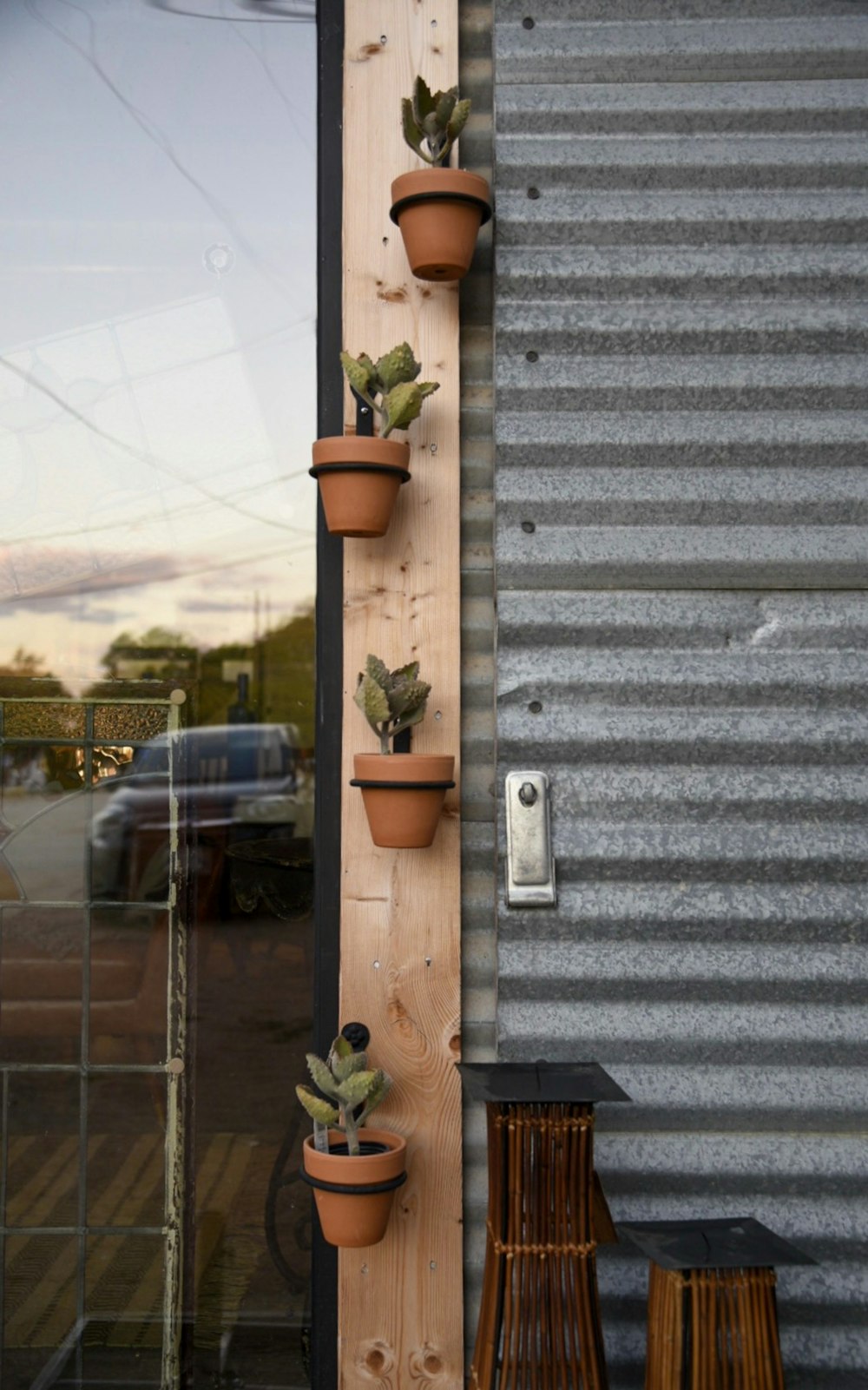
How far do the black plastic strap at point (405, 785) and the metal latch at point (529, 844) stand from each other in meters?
0.16

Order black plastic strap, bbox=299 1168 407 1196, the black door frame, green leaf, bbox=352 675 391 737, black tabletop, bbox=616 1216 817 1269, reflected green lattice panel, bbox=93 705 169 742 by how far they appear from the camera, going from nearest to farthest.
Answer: black tabletop, bbox=616 1216 817 1269 < black plastic strap, bbox=299 1168 407 1196 < green leaf, bbox=352 675 391 737 < the black door frame < reflected green lattice panel, bbox=93 705 169 742

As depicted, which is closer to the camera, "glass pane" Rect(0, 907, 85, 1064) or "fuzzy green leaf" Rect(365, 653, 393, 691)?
"fuzzy green leaf" Rect(365, 653, 393, 691)

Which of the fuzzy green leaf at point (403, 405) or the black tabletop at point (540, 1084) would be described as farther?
the fuzzy green leaf at point (403, 405)

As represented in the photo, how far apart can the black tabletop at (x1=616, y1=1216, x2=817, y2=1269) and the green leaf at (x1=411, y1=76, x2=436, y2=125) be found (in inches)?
78.1

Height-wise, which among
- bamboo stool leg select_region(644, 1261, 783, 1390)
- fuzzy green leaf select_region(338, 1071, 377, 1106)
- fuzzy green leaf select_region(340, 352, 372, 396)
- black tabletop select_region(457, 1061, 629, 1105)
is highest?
fuzzy green leaf select_region(340, 352, 372, 396)

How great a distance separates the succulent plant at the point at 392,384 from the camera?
2316 mm

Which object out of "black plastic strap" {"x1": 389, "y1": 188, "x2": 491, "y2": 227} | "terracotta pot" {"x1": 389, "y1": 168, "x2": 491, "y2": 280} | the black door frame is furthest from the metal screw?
"black plastic strap" {"x1": 389, "y1": 188, "x2": 491, "y2": 227}

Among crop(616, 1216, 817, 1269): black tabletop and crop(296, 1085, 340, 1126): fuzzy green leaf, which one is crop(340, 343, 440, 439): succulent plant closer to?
crop(296, 1085, 340, 1126): fuzzy green leaf

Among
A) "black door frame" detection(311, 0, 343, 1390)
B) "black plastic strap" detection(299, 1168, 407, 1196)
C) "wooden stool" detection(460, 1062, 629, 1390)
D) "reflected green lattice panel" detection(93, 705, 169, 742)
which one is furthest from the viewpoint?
"reflected green lattice panel" detection(93, 705, 169, 742)

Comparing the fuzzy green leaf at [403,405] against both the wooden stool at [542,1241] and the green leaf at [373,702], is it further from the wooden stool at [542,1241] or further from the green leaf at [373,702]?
the wooden stool at [542,1241]

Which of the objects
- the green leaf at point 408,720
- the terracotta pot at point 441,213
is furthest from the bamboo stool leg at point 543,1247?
the terracotta pot at point 441,213

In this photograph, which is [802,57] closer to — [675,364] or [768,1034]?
[675,364]

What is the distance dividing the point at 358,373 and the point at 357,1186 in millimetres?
1441

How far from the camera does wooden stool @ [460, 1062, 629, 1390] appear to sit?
6.38 feet
